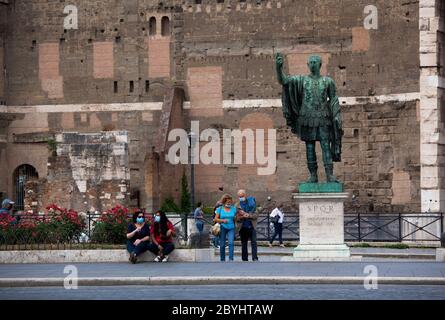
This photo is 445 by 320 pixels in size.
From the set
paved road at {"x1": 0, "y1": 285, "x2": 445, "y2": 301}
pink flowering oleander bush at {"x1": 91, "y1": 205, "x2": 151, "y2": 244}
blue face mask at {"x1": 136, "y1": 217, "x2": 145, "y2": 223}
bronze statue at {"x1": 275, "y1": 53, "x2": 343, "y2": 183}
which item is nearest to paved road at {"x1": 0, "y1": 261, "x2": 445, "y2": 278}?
blue face mask at {"x1": 136, "y1": 217, "x2": 145, "y2": 223}

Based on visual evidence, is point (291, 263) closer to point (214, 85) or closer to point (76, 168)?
point (76, 168)

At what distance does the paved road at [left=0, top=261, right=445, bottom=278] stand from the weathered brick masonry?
19747 millimetres

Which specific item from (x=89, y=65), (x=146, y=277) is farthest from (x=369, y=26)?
(x=146, y=277)

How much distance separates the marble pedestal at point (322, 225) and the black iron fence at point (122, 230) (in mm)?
2677

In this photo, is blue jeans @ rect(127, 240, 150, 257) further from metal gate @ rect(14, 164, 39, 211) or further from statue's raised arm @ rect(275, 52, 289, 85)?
metal gate @ rect(14, 164, 39, 211)

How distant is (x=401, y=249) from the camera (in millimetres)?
34031

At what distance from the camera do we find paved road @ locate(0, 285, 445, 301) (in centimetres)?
1853

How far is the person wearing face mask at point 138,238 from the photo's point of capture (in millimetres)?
24578

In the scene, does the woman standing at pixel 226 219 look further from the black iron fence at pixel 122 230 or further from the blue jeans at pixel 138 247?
the blue jeans at pixel 138 247

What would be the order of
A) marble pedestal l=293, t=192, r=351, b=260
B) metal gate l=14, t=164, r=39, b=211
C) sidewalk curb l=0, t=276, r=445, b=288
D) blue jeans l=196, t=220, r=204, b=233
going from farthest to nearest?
metal gate l=14, t=164, r=39, b=211, blue jeans l=196, t=220, r=204, b=233, marble pedestal l=293, t=192, r=351, b=260, sidewalk curb l=0, t=276, r=445, b=288

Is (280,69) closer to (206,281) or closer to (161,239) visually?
(161,239)

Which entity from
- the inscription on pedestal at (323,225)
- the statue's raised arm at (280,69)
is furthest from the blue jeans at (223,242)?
the statue's raised arm at (280,69)

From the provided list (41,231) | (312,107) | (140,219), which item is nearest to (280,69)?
(312,107)
